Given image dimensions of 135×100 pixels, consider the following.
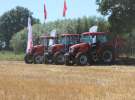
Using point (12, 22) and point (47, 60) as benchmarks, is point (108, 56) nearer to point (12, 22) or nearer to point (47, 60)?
point (47, 60)

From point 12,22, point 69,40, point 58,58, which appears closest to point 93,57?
point 58,58

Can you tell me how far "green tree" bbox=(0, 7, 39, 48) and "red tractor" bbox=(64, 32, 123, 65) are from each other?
76013mm

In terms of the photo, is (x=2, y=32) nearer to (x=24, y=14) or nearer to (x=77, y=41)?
(x=24, y=14)

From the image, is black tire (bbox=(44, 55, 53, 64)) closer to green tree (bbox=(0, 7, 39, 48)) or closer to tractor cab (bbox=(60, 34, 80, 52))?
tractor cab (bbox=(60, 34, 80, 52))

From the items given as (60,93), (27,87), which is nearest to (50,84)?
(27,87)

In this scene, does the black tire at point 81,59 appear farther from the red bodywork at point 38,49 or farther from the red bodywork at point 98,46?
the red bodywork at point 38,49

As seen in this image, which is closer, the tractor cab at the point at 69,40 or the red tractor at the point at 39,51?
the tractor cab at the point at 69,40

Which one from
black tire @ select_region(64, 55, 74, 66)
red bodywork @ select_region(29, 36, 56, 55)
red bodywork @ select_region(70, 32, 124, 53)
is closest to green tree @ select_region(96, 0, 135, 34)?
red bodywork @ select_region(70, 32, 124, 53)

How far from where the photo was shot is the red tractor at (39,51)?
38469 millimetres

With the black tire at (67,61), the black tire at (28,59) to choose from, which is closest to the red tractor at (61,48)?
the black tire at (67,61)

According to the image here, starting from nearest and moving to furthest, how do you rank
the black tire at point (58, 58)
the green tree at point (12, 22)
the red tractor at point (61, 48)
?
the black tire at point (58, 58)
the red tractor at point (61, 48)
the green tree at point (12, 22)

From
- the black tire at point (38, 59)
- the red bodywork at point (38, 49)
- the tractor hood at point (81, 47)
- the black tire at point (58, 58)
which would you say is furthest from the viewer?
the red bodywork at point (38, 49)

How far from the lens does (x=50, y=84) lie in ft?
55.6

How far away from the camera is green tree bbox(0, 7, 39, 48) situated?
110438 mm
